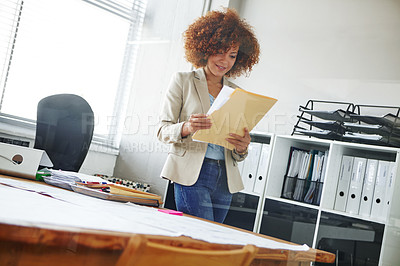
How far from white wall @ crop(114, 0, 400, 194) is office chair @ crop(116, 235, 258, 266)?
1577mm

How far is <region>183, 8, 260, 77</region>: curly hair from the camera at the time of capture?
2.11 metres

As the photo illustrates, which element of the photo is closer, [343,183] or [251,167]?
[343,183]

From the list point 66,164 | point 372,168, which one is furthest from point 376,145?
point 66,164

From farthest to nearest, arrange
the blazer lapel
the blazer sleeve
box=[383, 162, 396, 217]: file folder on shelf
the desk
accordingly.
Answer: box=[383, 162, 396, 217]: file folder on shelf → the blazer lapel → the blazer sleeve → the desk

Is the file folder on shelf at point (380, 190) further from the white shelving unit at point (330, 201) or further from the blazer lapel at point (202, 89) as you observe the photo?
the blazer lapel at point (202, 89)

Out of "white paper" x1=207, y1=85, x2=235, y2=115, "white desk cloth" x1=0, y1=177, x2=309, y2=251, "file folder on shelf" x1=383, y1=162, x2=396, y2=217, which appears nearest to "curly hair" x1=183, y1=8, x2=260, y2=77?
"white paper" x1=207, y1=85, x2=235, y2=115

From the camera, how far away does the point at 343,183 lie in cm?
209

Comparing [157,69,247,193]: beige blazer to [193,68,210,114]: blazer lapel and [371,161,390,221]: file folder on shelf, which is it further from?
[371,161,390,221]: file folder on shelf

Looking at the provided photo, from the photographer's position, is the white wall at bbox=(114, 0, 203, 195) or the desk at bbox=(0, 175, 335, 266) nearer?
the desk at bbox=(0, 175, 335, 266)

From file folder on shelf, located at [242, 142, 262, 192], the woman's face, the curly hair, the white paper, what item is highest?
the curly hair

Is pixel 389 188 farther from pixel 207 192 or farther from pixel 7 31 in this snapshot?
pixel 7 31

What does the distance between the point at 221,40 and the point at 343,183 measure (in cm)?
94

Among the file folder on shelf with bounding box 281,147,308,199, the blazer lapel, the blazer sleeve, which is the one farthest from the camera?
the file folder on shelf with bounding box 281,147,308,199

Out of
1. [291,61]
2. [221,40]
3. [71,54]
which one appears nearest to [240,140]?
[221,40]
